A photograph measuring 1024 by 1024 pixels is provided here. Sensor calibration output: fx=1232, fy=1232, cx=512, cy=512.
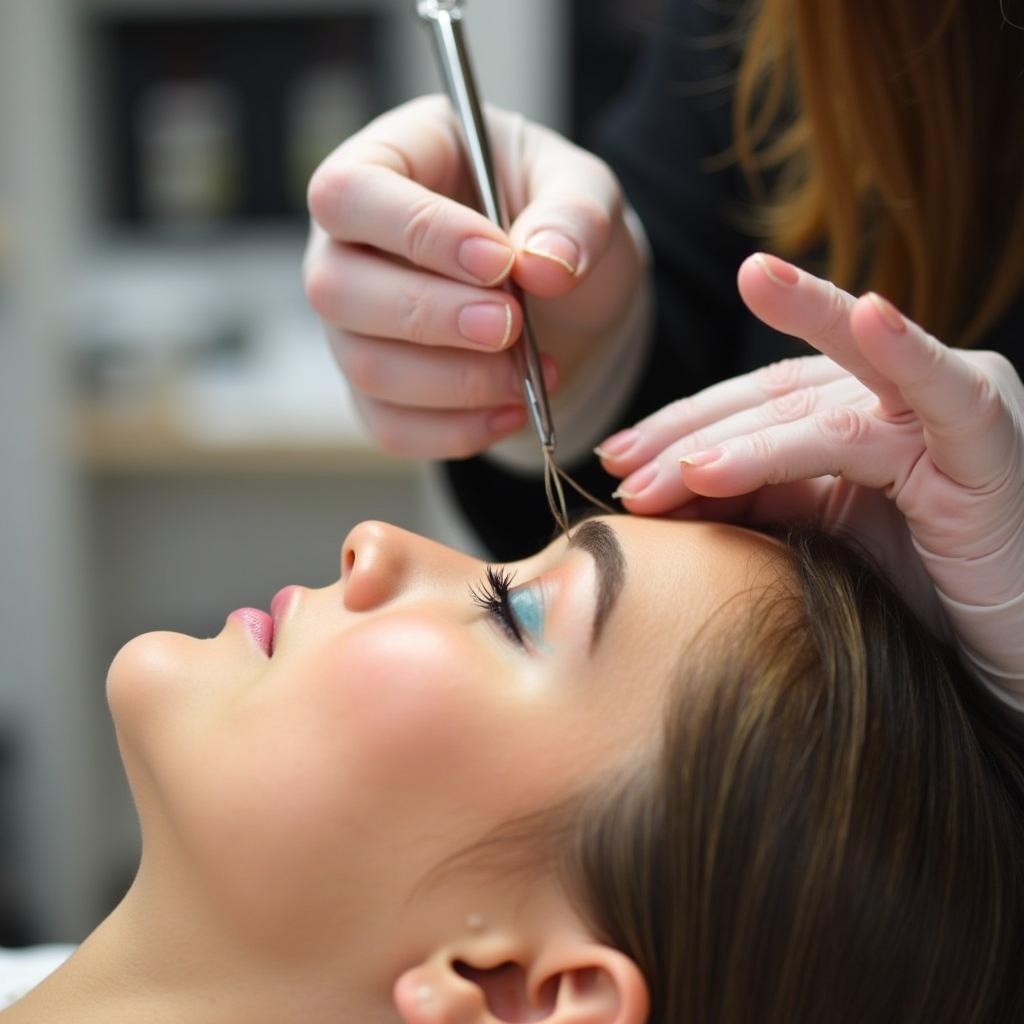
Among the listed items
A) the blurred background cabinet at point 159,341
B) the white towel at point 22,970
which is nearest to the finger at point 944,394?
the white towel at point 22,970

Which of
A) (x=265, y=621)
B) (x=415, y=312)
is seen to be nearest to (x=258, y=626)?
(x=265, y=621)

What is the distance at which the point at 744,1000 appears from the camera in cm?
68

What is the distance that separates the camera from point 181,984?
736 millimetres

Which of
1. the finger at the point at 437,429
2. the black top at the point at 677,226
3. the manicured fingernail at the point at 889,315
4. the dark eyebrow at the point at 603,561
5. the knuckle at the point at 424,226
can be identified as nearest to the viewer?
the manicured fingernail at the point at 889,315

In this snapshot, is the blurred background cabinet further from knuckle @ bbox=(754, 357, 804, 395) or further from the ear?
the ear

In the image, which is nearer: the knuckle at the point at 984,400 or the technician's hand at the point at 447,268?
the knuckle at the point at 984,400

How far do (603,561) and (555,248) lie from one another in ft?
0.75

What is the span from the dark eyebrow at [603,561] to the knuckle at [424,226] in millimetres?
219

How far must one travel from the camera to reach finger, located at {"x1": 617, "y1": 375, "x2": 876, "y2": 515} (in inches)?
30.7

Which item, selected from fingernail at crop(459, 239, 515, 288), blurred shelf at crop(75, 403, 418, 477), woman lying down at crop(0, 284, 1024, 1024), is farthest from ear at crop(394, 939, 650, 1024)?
blurred shelf at crop(75, 403, 418, 477)

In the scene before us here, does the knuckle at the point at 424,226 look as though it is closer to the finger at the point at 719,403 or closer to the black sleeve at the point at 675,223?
the finger at the point at 719,403

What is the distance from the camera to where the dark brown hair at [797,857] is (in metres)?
0.67

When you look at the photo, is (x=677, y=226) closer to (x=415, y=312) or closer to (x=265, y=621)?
(x=415, y=312)

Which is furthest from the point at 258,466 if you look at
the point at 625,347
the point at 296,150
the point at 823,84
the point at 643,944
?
the point at 643,944
